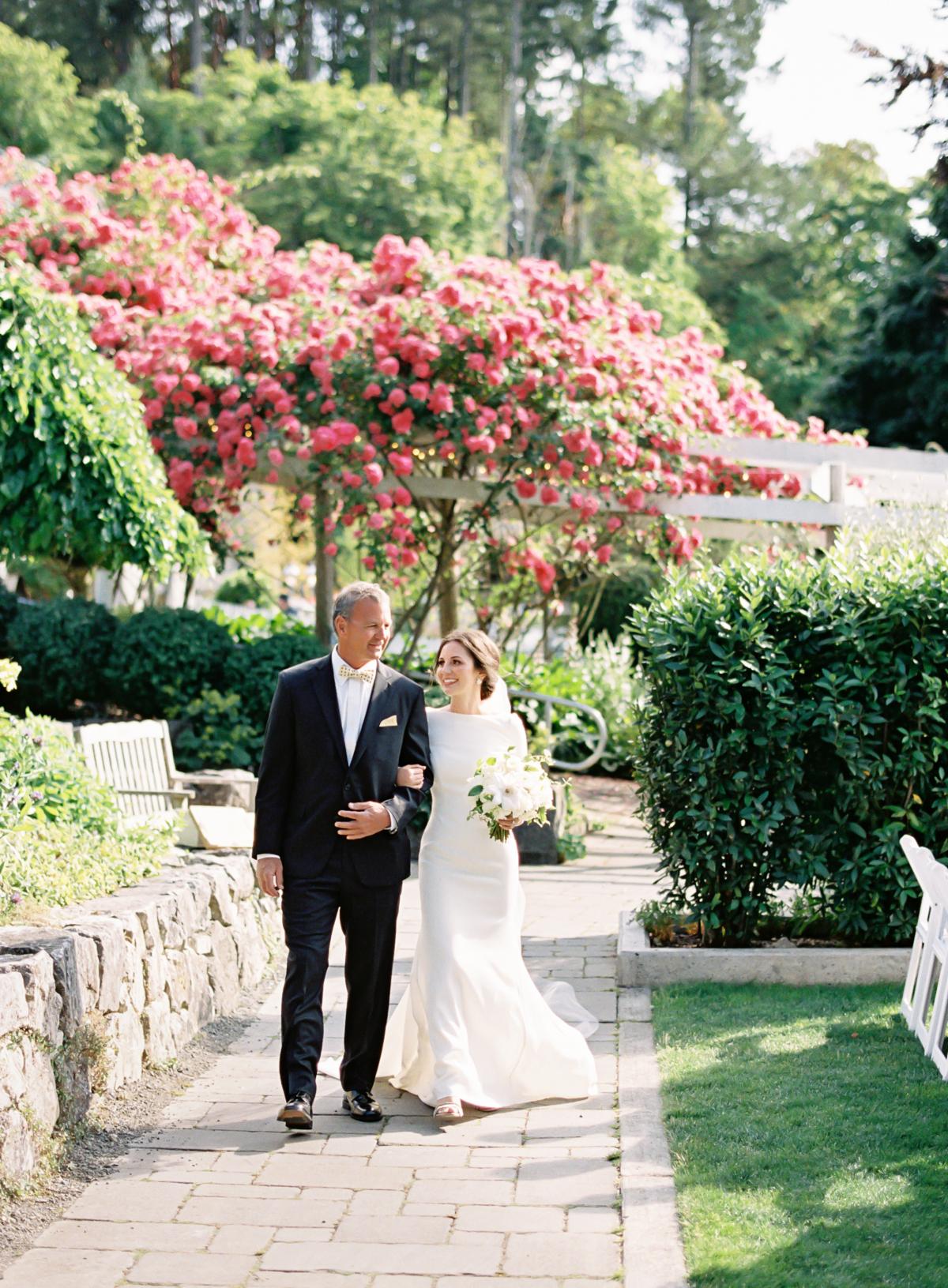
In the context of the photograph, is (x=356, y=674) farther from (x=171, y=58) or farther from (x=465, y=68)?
(x=171, y=58)

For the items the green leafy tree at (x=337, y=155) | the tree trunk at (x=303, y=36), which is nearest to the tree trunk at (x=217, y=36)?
the tree trunk at (x=303, y=36)

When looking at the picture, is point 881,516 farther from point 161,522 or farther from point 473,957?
point 473,957

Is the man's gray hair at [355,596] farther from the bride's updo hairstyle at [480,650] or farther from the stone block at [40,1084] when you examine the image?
the stone block at [40,1084]

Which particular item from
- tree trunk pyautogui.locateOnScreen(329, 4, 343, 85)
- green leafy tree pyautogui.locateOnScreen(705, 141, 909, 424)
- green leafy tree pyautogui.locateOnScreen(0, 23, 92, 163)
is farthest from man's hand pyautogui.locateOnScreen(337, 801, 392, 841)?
tree trunk pyautogui.locateOnScreen(329, 4, 343, 85)

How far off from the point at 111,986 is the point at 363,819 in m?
1.05

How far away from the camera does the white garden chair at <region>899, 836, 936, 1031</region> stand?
582cm

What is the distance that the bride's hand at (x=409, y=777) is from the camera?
5.14m

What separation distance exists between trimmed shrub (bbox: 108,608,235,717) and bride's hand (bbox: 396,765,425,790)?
6580mm

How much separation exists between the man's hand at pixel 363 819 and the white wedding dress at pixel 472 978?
0.36 meters

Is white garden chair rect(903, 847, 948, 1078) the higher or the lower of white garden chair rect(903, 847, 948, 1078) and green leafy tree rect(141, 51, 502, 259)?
the lower

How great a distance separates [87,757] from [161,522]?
168 cm

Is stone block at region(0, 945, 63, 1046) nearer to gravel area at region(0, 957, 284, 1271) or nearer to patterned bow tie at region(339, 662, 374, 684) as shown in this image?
gravel area at region(0, 957, 284, 1271)

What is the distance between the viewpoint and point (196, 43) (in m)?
40.9

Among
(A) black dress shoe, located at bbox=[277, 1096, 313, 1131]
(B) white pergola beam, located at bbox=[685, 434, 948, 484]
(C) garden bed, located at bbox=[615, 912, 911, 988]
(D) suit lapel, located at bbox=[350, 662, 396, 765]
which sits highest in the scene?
(B) white pergola beam, located at bbox=[685, 434, 948, 484]
